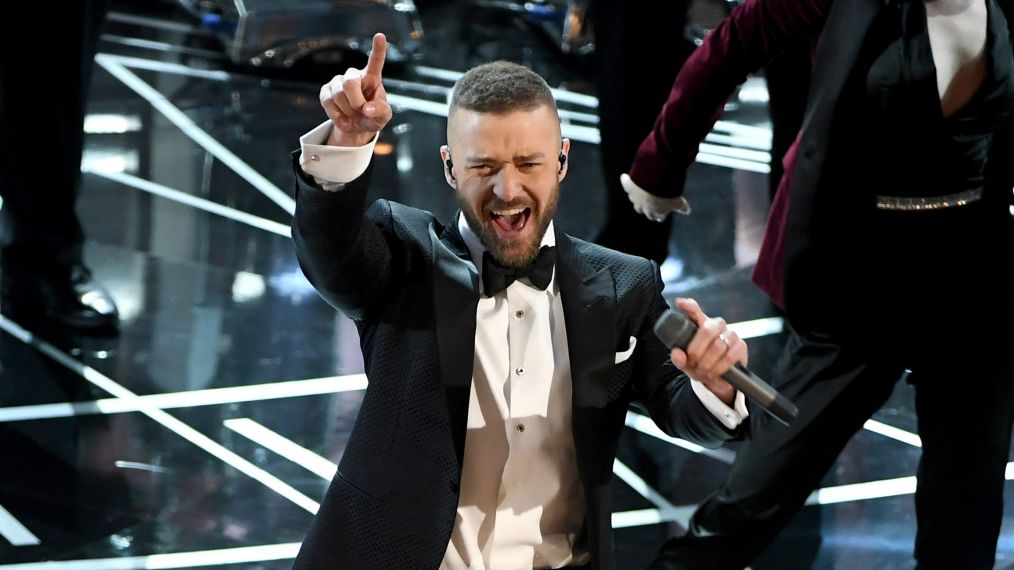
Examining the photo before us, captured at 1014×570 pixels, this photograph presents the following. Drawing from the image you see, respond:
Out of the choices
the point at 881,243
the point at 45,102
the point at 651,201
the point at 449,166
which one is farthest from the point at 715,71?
the point at 45,102

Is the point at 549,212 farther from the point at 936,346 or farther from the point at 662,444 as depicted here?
the point at 662,444

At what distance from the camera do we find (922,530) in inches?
139

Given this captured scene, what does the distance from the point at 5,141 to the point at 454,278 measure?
10.2 ft

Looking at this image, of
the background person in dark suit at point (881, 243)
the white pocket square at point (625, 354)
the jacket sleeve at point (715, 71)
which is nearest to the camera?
the white pocket square at point (625, 354)

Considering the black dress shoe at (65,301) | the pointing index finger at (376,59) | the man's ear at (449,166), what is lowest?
the black dress shoe at (65,301)

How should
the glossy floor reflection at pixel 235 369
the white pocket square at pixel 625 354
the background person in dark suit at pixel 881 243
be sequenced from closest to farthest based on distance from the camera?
the white pocket square at pixel 625 354, the background person in dark suit at pixel 881 243, the glossy floor reflection at pixel 235 369

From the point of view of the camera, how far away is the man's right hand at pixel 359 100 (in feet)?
7.14

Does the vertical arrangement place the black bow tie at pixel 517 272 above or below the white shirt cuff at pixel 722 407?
above

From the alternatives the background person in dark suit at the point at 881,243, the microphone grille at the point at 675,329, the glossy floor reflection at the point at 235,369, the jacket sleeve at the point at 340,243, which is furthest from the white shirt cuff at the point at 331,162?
the glossy floor reflection at the point at 235,369

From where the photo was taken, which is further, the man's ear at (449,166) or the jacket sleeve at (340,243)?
the man's ear at (449,166)

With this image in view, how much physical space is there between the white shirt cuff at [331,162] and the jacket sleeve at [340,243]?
0.04 ft

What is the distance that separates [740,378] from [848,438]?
1.53 meters

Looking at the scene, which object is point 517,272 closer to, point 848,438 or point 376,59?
point 376,59

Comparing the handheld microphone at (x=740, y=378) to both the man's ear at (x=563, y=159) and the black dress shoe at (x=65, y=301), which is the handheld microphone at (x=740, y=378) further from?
the black dress shoe at (x=65, y=301)
